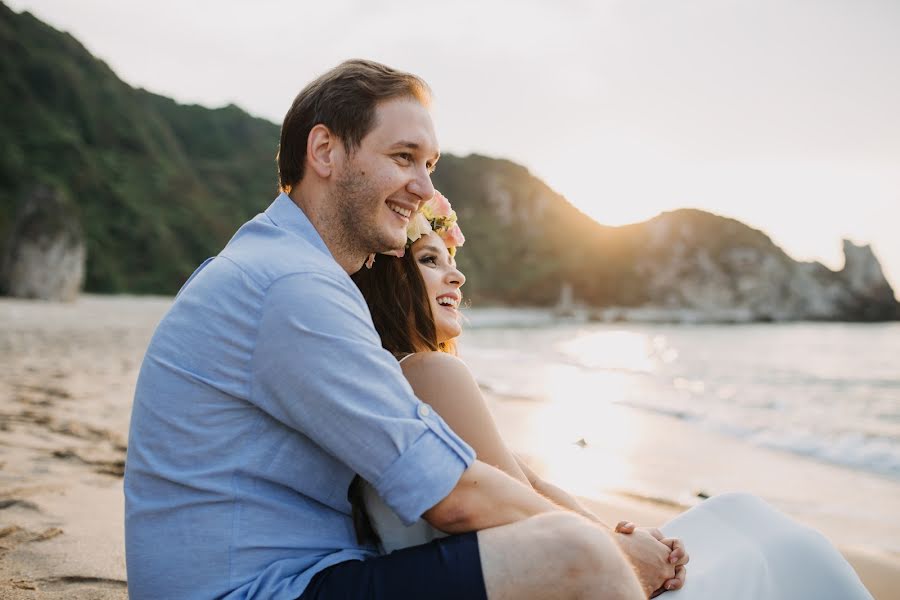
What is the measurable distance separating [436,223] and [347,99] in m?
0.80

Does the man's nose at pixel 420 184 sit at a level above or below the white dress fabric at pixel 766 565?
above

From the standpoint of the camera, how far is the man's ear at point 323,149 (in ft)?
6.02

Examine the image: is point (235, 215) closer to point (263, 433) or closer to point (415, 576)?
point (263, 433)

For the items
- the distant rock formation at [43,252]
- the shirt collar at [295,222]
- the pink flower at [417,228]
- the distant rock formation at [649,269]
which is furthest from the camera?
the distant rock formation at [649,269]

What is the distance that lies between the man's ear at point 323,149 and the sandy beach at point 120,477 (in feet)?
6.08

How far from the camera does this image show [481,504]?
57.0 inches

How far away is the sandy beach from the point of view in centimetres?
279

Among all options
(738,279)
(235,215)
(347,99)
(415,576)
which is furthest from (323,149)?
(738,279)

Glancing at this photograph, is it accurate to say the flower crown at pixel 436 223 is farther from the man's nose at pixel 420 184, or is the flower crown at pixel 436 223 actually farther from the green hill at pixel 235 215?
the green hill at pixel 235 215

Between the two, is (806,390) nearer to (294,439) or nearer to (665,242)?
(294,439)

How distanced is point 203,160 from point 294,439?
89.4 meters

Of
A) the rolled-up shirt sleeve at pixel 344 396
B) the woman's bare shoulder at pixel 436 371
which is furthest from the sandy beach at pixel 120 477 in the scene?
the rolled-up shirt sleeve at pixel 344 396

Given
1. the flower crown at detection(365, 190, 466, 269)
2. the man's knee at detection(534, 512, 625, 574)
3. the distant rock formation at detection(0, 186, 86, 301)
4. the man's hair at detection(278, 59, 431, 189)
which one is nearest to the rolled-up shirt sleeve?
the man's knee at detection(534, 512, 625, 574)

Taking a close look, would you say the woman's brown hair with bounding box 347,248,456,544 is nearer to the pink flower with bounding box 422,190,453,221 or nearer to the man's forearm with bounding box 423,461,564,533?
the pink flower with bounding box 422,190,453,221
